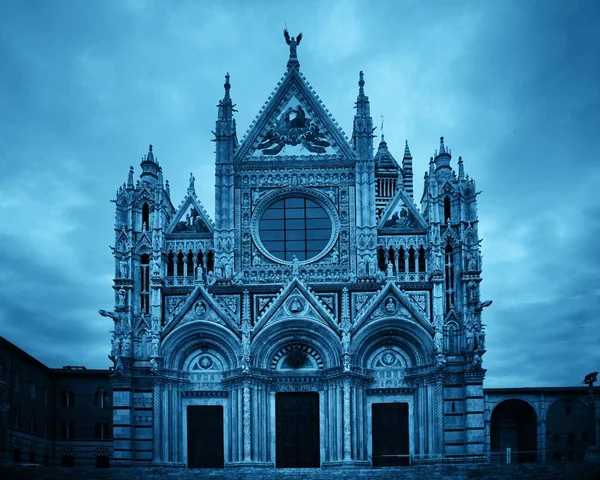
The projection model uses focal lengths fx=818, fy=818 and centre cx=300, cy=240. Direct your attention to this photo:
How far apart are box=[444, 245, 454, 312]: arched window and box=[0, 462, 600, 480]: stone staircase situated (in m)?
8.61

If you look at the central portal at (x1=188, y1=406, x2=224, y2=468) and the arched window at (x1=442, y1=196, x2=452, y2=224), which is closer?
the central portal at (x1=188, y1=406, x2=224, y2=468)

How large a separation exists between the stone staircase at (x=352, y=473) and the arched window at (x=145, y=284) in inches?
346

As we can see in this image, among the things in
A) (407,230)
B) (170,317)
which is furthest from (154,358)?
(407,230)

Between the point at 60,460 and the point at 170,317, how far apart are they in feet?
68.6

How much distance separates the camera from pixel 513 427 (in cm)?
6288

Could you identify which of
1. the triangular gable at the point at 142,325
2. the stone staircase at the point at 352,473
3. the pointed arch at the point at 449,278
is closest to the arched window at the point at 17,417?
the triangular gable at the point at 142,325

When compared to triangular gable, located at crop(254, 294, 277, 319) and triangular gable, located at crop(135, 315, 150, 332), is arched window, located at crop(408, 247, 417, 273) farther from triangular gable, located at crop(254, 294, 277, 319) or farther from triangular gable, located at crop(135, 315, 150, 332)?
triangular gable, located at crop(135, 315, 150, 332)

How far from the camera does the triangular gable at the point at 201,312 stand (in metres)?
42.3

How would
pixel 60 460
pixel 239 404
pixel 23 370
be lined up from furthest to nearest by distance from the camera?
1. pixel 60 460
2. pixel 23 370
3. pixel 239 404

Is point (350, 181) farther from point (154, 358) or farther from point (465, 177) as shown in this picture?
point (154, 358)

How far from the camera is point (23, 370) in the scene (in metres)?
50.6

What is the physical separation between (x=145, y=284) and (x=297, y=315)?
27.4 feet

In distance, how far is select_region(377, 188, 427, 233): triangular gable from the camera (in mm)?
43969

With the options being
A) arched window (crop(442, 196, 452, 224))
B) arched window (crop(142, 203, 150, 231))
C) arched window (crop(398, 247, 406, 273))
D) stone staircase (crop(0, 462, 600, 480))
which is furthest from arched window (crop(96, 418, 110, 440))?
arched window (crop(442, 196, 452, 224))
